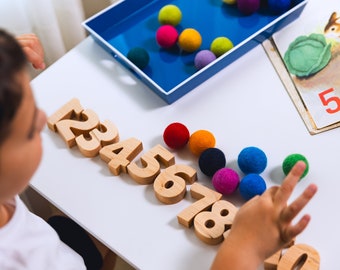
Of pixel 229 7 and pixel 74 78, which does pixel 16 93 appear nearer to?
pixel 74 78

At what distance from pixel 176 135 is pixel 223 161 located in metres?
0.08

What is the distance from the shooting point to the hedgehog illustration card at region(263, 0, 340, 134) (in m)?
0.77

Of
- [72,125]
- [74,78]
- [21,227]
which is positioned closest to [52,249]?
[21,227]

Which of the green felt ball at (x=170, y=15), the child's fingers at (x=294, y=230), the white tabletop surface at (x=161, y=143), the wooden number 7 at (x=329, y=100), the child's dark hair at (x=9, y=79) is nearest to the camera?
the child's dark hair at (x=9, y=79)

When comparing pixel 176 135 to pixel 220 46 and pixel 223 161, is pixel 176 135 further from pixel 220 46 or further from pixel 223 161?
pixel 220 46

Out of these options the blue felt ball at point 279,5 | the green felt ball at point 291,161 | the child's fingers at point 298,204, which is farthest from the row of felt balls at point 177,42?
the child's fingers at point 298,204

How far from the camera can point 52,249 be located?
65 cm

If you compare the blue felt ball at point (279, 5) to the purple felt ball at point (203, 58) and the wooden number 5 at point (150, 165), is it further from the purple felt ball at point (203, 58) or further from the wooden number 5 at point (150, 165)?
the wooden number 5 at point (150, 165)

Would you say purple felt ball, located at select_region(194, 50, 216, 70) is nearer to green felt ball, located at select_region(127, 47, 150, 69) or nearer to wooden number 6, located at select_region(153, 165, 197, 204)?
green felt ball, located at select_region(127, 47, 150, 69)

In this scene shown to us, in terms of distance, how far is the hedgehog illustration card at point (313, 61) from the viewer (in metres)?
0.77

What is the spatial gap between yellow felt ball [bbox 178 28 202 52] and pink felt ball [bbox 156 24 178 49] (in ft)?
0.04

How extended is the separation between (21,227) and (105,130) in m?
0.21

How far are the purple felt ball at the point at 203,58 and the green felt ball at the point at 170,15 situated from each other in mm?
90

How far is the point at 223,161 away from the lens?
27.9 inches
